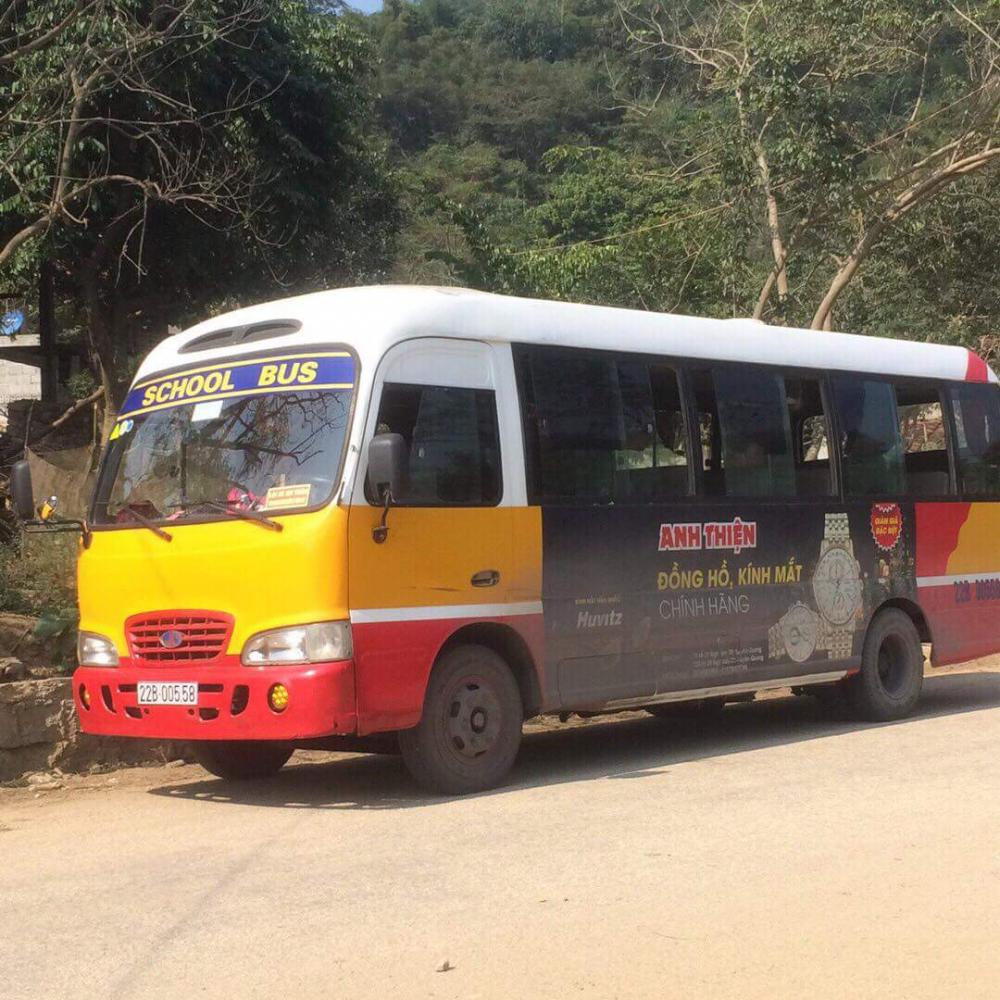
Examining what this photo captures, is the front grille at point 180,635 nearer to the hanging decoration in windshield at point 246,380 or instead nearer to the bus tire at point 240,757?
the bus tire at point 240,757

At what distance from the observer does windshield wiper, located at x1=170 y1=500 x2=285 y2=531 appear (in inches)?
324

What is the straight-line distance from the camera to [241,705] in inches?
320

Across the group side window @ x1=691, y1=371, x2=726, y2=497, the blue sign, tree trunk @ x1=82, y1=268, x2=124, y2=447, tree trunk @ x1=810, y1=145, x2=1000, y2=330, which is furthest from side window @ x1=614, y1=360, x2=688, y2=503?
the blue sign

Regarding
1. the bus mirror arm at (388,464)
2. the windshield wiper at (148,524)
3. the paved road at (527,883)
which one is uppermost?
the bus mirror arm at (388,464)

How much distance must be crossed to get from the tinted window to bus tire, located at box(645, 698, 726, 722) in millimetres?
2985

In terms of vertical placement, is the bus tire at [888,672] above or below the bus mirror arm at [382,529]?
below

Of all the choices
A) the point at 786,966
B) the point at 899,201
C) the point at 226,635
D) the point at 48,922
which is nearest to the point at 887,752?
the point at 226,635

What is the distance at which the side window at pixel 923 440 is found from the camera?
12383 mm

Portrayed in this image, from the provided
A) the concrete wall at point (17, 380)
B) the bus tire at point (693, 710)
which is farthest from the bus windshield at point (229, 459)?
the concrete wall at point (17, 380)

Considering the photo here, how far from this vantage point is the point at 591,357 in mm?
9805

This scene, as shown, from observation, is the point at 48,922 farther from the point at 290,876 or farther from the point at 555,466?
the point at 555,466

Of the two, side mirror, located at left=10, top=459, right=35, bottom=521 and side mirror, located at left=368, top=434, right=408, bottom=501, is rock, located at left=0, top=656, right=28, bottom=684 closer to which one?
side mirror, located at left=10, top=459, right=35, bottom=521

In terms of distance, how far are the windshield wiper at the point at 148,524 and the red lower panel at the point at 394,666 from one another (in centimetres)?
129

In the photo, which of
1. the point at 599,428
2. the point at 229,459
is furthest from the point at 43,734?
the point at 599,428
